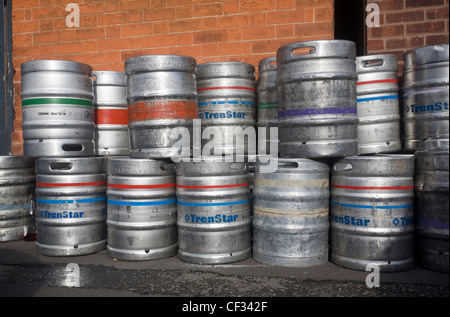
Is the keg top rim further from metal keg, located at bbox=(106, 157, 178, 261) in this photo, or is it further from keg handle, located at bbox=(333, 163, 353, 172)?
keg handle, located at bbox=(333, 163, 353, 172)

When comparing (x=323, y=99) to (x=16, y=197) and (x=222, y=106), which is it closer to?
(x=222, y=106)

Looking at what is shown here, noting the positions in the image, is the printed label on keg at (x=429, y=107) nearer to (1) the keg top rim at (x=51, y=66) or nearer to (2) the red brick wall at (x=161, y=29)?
(2) the red brick wall at (x=161, y=29)

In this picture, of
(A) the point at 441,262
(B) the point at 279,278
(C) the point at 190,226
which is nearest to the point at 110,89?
(C) the point at 190,226

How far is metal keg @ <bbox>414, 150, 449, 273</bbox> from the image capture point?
3246 mm

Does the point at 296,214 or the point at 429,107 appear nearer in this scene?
the point at 296,214

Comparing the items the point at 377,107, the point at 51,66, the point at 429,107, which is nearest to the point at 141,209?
the point at 51,66

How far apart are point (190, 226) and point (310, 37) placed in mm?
2573

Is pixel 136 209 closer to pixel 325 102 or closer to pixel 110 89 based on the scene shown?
pixel 110 89

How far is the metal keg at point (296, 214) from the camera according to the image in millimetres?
3377

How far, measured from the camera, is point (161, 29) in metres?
5.24

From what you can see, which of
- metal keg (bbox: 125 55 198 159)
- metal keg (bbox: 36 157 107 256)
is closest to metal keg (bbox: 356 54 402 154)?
metal keg (bbox: 125 55 198 159)

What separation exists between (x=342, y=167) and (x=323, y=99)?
553 mm

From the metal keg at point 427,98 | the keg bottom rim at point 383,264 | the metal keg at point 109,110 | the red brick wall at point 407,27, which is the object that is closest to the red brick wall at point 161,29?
the red brick wall at point 407,27

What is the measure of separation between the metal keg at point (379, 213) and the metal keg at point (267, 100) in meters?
1.09
